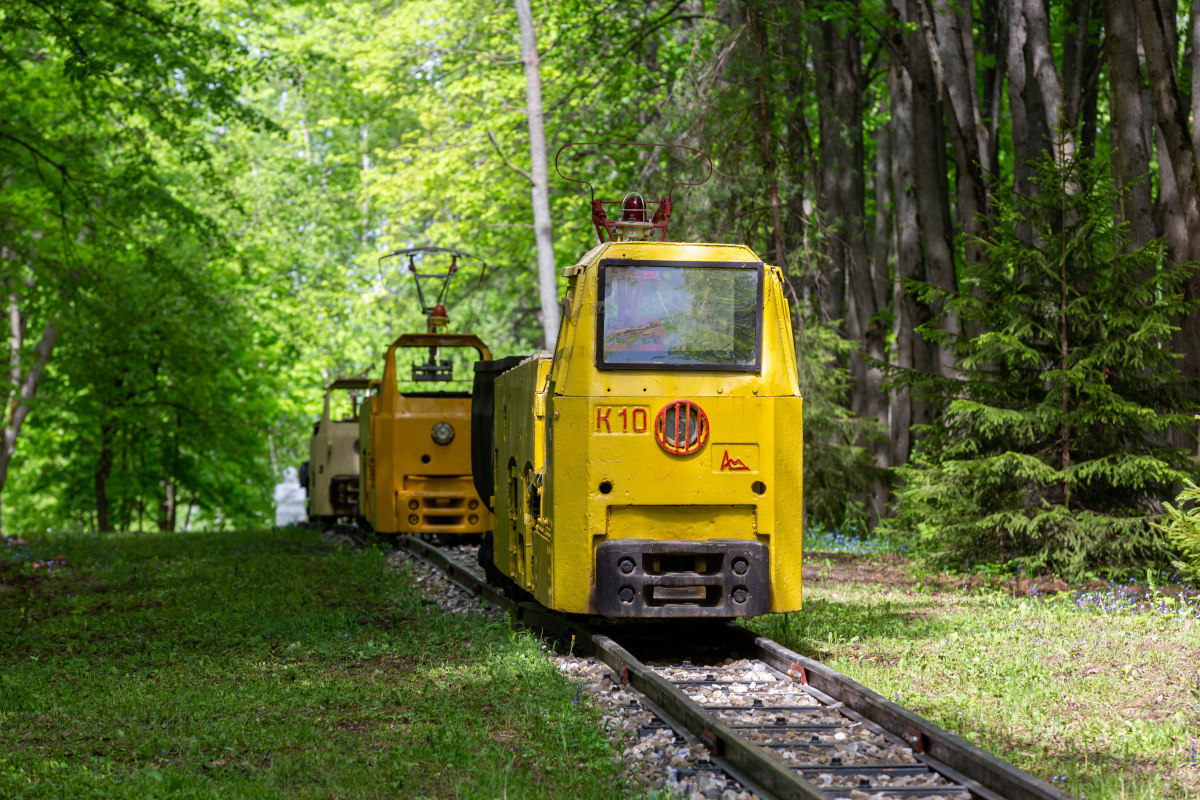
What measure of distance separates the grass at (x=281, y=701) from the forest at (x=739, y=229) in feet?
18.3

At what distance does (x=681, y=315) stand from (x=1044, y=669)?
132 inches

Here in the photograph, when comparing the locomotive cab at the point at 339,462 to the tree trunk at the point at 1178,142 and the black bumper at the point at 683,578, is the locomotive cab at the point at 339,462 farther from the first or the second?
the black bumper at the point at 683,578

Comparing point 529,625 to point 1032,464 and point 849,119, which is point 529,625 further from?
point 849,119

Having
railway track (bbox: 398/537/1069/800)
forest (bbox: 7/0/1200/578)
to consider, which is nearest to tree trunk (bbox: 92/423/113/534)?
forest (bbox: 7/0/1200/578)

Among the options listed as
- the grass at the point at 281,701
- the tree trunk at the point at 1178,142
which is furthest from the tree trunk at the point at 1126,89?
the grass at the point at 281,701

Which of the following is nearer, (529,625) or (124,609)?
(529,625)

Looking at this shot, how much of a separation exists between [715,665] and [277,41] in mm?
39841

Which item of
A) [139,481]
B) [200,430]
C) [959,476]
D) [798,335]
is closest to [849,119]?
[798,335]

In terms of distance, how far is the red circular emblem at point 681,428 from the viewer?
899 centimetres

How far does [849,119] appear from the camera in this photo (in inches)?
923

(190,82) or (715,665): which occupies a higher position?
(190,82)

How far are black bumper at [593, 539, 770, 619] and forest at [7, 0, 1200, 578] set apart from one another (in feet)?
11.4

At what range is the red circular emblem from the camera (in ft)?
29.5

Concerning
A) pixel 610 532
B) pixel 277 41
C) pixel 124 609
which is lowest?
pixel 124 609
